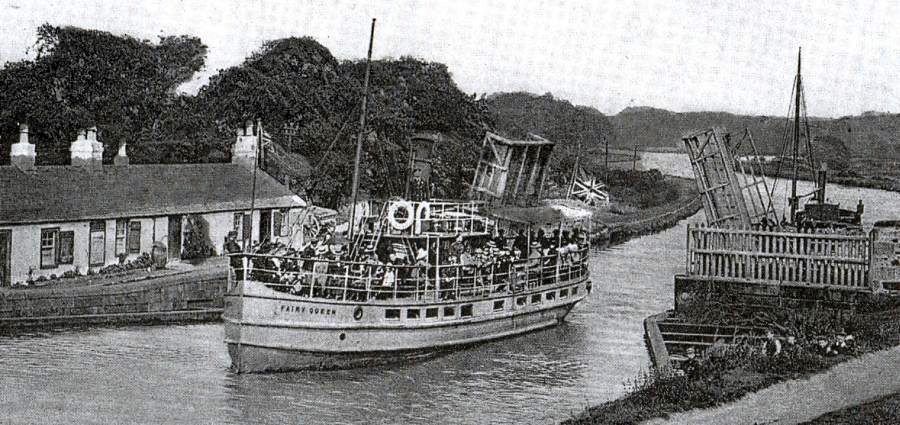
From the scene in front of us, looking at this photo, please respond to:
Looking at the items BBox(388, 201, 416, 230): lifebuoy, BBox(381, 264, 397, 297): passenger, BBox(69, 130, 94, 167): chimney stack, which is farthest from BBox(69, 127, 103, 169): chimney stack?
Answer: BBox(381, 264, 397, 297): passenger

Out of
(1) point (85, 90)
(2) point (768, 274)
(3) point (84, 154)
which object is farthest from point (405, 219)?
(1) point (85, 90)

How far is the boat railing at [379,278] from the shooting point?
88.2 ft

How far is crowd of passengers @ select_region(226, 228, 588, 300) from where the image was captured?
27.4m

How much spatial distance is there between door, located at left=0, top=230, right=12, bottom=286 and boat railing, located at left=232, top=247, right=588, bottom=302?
32.0ft

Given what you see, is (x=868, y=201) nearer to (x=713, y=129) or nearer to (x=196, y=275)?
(x=713, y=129)

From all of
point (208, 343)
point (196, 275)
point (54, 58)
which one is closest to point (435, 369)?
point (208, 343)

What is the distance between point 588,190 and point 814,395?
56682 millimetres

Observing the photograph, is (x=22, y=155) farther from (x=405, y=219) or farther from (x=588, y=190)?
(x=588, y=190)

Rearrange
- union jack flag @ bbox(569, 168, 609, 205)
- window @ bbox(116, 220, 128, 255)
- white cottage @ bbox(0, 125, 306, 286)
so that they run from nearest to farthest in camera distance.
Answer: white cottage @ bbox(0, 125, 306, 286), window @ bbox(116, 220, 128, 255), union jack flag @ bbox(569, 168, 609, 205)

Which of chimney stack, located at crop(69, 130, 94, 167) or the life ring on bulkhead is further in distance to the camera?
chimney stack, located at crop(69, 130, 94, 167)

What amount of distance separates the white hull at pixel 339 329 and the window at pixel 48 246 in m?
9.84

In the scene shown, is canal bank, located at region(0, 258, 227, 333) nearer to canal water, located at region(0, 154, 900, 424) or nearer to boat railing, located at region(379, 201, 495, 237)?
canal water, located at region(0, 154, 900, 424)

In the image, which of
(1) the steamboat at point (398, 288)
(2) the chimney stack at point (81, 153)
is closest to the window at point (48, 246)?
(2) the chimney stack at point (81, 153)

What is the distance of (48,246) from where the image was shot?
109 ft
